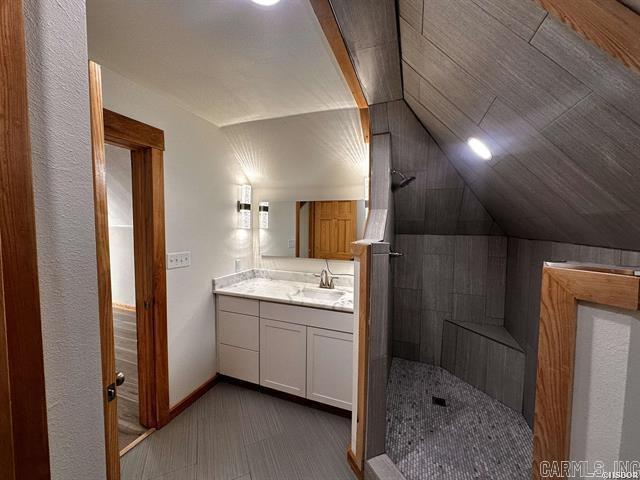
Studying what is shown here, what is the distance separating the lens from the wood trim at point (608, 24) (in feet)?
1.59

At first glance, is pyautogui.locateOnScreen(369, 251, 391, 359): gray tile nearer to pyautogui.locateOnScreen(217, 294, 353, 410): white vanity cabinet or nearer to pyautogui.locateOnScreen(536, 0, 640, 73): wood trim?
pyautogui.locateOnScreen(217, 294, 353, 410): white vanity cabinet

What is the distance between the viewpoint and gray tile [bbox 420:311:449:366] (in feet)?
8.01

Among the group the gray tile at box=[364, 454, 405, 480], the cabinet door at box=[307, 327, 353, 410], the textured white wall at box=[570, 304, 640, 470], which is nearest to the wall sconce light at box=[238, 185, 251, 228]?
the cabinet door at box=[307, 327, 353, 410]

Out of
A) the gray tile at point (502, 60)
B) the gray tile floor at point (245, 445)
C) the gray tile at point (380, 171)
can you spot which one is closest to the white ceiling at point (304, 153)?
the gray tile at point (380, 171)

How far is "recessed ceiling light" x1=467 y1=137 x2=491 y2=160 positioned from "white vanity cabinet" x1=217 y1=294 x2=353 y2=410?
4.17 feet

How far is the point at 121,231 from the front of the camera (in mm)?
3348

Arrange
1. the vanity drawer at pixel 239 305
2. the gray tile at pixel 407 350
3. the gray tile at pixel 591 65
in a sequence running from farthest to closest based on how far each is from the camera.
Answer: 1. the gray tile at pixel 407 350
2. the vanity drawer at pixel 239 305
3. the gray tile at pixel 591 65

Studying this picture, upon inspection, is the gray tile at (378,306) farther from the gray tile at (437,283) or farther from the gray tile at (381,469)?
the gray tile at (437,283)

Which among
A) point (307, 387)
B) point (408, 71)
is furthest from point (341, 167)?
point (307, 387)

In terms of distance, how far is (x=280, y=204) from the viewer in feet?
8.84

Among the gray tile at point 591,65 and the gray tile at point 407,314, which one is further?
the gray tile at point 407,314

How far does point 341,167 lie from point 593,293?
2027mm

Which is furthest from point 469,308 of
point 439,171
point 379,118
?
point 379,118

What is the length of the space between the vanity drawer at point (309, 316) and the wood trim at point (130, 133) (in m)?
1.39
